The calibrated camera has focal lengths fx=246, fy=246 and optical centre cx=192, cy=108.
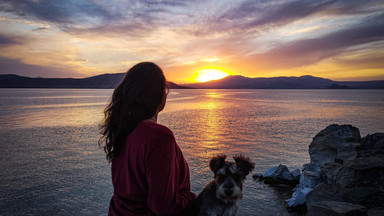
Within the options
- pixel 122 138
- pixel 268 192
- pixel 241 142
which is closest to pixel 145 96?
pixel 122 138

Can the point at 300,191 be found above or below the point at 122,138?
below

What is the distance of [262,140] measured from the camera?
24.7 meters

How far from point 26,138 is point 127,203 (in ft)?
84.2

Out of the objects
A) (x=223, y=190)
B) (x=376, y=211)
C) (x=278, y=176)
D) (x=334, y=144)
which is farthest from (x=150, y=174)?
(x=334, y=144)

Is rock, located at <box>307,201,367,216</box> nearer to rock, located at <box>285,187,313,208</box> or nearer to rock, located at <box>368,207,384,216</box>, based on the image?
rock, located at <box>368,207,384,216</box>

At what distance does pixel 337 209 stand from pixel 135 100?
21.1ft

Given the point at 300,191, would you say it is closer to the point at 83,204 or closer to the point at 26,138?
the point at 83,204

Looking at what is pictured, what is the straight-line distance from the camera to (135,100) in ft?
9.07

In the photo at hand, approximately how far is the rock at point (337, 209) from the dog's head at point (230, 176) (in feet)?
12.3

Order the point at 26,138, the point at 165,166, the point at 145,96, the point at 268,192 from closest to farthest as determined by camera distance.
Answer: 1. the point at 165,166
2. the point at 145,96
3. the point at 268,192
4. the point at 26,138

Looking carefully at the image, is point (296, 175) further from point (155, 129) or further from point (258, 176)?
point (155, 129)

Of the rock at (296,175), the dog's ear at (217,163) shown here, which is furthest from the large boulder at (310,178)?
the dog's ear at (217,163)

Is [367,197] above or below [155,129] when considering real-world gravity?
below

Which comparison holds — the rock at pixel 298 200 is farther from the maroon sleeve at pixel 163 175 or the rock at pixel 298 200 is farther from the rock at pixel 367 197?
the maroon sleeve at pixel 163 175
